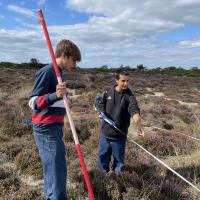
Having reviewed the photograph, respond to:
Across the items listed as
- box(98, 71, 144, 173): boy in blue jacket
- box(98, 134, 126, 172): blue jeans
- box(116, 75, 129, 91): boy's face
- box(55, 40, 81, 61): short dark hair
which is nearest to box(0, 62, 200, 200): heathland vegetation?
box(98, 134, 126, 172): blue jeans

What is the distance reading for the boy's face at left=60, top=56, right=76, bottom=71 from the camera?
4.14 meters

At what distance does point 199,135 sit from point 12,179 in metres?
4.87

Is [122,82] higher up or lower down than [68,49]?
lower down

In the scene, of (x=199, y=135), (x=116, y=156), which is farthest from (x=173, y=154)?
(x=116, y=156)

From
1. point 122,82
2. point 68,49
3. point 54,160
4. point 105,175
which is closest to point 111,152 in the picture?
point 105,175

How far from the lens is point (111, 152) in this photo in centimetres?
599

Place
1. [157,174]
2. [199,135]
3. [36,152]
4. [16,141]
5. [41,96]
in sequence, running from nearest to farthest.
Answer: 1. [41,96]
2. [157,174]
3. [36,152]
4. [16,141]
5. [199,135]

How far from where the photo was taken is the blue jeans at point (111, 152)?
5.77 meters

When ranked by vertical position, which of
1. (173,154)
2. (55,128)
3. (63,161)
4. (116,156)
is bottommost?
(173,154)

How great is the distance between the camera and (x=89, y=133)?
9.65 m

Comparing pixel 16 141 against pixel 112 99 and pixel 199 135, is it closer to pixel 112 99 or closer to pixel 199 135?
pixel 112 99

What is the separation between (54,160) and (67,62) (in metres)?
1.02

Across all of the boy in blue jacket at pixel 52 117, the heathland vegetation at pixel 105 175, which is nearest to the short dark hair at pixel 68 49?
the boy in blue jacket at pixel 52 117

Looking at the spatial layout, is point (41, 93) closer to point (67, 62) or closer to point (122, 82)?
point (67, 62)
